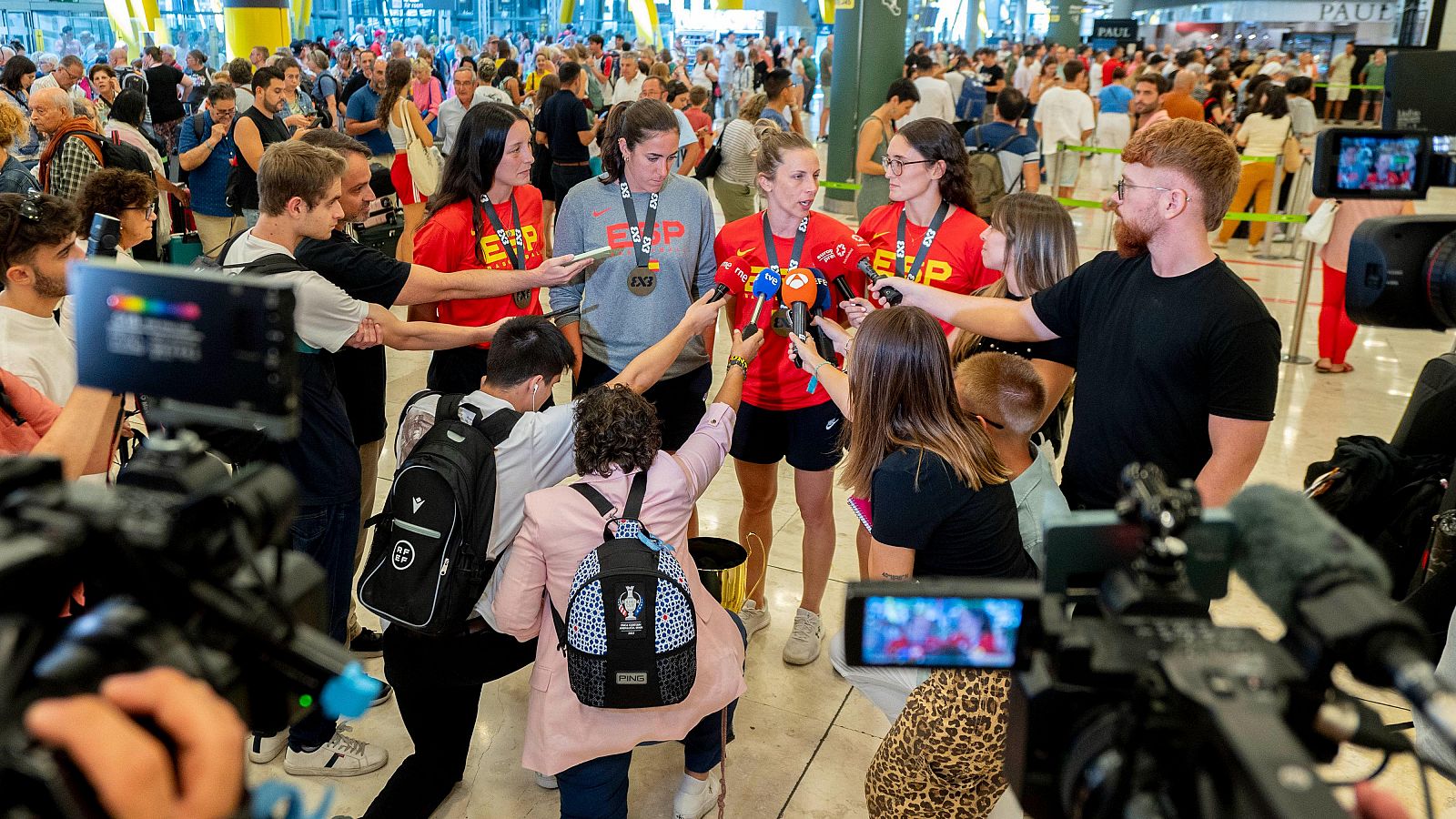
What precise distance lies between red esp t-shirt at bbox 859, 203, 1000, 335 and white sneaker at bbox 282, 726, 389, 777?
2303 millimetres

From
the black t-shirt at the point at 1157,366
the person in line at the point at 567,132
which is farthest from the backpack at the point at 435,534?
the person in line at the point at 567,132

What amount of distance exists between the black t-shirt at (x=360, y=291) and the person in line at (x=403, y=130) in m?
3.50

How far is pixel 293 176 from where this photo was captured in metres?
2.82

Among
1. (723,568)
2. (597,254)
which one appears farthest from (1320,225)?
(723,568)

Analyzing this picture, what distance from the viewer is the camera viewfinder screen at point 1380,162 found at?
2.02m

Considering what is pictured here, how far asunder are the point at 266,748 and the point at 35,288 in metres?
1.41

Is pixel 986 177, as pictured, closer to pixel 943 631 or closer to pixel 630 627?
pixel 630 627

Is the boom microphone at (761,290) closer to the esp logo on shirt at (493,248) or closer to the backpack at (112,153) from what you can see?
the esp logo on shirt at (493,248)

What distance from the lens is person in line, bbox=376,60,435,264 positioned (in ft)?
24.3

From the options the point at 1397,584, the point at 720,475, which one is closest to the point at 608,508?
the point at 1397,584

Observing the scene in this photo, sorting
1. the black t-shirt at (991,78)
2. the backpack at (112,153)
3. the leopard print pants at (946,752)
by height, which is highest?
the black t-shirt at (991,78)

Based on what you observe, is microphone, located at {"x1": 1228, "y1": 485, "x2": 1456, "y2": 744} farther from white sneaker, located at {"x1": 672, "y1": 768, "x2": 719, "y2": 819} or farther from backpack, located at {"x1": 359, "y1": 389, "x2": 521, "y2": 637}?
white sneaker, located at {"x1": 672, "y1": 768, "x2": 719, "y2": 819}

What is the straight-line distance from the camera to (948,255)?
12.3 feet

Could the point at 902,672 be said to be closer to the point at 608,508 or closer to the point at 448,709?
the point at 608,508
